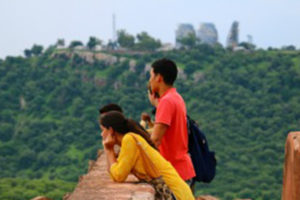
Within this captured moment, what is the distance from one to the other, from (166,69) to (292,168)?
1.40 meters

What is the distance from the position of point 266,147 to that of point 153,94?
67.8 m

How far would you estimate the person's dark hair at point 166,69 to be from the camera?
5.11 m

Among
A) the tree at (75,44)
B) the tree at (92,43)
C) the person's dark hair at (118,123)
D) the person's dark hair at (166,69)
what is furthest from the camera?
the tree at (75,44)

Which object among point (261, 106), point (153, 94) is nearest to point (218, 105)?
point (261, 106)

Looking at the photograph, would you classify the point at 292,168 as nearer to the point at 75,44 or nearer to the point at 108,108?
the point at 108,108

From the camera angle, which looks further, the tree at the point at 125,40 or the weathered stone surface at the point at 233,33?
the weathered stone surface at the point at 233,33

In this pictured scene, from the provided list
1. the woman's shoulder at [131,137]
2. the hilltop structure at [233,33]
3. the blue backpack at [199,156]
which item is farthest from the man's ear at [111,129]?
the hilltop structure at [233,33]

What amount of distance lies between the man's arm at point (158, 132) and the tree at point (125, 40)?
4165 inches

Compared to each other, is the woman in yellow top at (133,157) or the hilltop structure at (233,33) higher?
the woman in yellow top at (133,157)

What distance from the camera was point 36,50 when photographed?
11031 cm

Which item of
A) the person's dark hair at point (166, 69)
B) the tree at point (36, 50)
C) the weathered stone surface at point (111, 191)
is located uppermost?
the person's dark hair at point (166, 69)

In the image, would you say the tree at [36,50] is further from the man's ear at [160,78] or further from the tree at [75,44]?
the man's ear at [160,78]

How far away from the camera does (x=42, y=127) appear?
84.8 m

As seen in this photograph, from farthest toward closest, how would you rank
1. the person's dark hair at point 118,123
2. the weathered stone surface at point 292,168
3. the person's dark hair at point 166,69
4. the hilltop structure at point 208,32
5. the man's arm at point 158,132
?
1. the hilltop structure at point 208,32
2. the person's dark hair at point 166,69
3. the man's arm at point 158,132
4. the person's dark hair at point 118,123
5. the weathered stone surface at point 292,168
